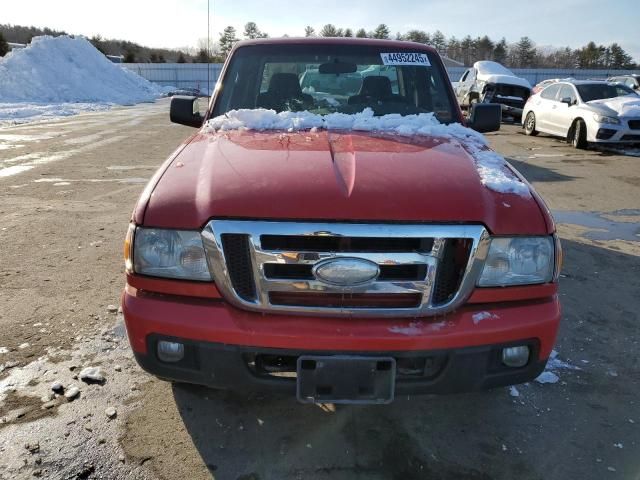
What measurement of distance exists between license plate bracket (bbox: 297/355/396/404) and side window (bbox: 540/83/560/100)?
44.5 ft

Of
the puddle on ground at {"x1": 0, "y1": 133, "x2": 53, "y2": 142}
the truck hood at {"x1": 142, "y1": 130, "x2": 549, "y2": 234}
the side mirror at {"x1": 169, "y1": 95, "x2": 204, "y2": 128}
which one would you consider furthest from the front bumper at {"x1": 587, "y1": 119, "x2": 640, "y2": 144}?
the puddle on ground at {"x1": 0, "y1": 133, "x2": 53, "y2": 142}

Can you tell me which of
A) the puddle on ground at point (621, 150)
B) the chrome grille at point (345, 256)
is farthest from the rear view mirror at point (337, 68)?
the puddle on ground at point (621, 150)

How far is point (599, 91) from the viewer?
1277 centimetres


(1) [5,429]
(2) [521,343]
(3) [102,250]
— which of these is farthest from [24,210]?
(2) [521,343]

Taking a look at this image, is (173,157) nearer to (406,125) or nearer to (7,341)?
(406,125)

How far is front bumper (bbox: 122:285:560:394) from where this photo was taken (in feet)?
6.63

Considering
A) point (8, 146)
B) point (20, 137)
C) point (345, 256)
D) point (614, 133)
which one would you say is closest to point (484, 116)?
point (345, 256)

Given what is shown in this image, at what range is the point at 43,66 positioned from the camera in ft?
91.3

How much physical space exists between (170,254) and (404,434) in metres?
1.37

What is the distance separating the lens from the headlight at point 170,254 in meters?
2.11

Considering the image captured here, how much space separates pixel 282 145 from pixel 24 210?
4860 millimetres

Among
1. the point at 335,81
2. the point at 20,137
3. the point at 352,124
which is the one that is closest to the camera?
the point at 352,124

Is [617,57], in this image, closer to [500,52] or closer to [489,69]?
[500,52]

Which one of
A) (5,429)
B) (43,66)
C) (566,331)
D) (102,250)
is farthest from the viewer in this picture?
(43,66)
